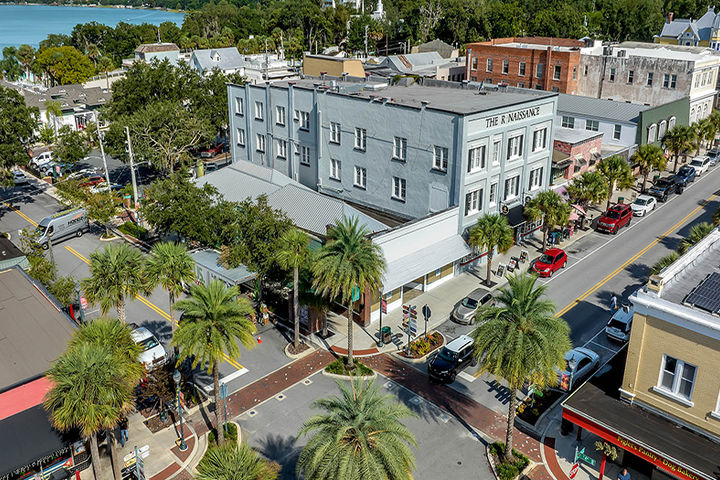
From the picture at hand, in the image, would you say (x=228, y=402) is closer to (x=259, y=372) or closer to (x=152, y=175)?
(x=259, y=372)

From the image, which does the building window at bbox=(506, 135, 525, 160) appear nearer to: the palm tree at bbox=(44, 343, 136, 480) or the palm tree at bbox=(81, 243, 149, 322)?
the palm tree at bbox=(81, 243, 149, 322)

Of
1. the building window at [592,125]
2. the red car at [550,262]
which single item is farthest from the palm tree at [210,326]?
the building window at [592,125]

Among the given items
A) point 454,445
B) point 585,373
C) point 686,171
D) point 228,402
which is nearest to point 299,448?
point 228,402

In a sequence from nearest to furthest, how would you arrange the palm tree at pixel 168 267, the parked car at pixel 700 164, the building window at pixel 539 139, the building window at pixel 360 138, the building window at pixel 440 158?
1. the palm tree at pixel 168 267
2. the building window at pixel 440 158
3. the building window at pixel 360 138
4. the building window at pixel 539 139
5. the parked car at pixel 700 164

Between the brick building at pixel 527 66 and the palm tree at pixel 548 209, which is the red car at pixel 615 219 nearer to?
the palm tree at pixel 548 209

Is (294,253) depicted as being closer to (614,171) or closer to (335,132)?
(335,132)

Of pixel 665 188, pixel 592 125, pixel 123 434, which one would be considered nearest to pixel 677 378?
pixel 123 434
